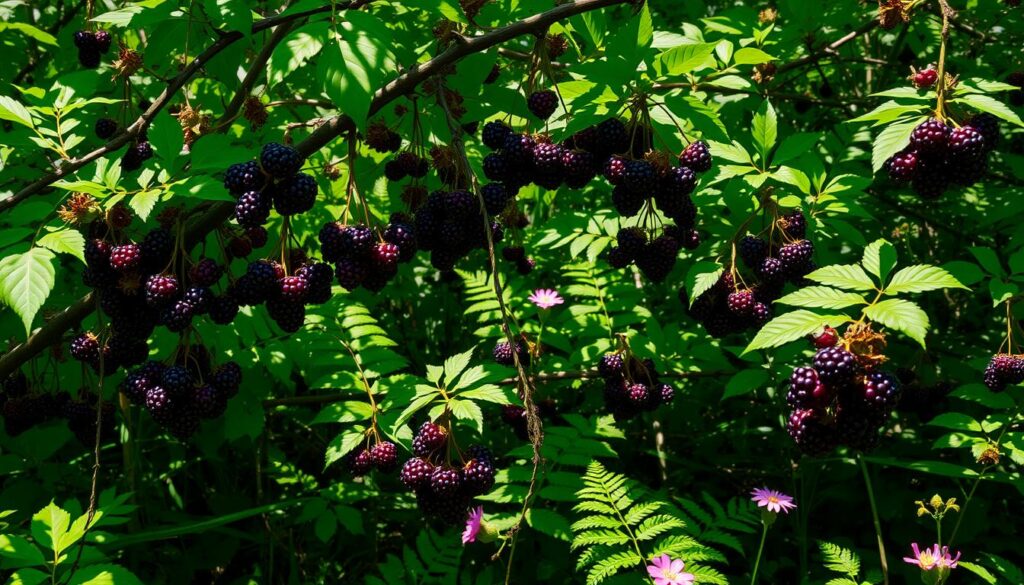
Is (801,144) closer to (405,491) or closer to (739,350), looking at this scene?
(739,350)

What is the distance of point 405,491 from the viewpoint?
4.97 m

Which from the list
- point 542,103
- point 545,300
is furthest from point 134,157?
point 545,300

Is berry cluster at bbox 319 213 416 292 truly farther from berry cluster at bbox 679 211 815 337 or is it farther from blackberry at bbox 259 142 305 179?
berry cluster at bbox 679 211 815 337

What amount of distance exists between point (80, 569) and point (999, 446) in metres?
3.78

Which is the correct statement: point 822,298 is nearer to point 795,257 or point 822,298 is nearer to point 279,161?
point 795,257

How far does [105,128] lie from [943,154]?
3465 mm

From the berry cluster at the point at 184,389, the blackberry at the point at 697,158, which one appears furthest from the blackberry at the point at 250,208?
the blackberry at the point at 697,158

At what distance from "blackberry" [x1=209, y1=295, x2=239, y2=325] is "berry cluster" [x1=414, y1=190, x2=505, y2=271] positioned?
2.01 feet

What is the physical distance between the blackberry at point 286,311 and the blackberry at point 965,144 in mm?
1943

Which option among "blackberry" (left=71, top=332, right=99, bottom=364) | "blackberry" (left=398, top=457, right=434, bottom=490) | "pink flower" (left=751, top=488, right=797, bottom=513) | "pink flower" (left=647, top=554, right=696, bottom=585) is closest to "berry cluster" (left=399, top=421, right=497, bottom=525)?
"blackberry" (left=398, top=457, right=434, bottom=490)

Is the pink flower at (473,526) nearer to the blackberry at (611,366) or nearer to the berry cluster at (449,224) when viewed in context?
the blackberry at (611,366)

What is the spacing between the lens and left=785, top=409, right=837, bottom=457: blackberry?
214 centimetres

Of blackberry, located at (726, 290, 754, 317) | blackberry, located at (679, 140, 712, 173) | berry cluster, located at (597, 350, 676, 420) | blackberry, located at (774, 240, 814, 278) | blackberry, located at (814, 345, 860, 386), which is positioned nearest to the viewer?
blackberry, located at (814, 345, 860, 386)

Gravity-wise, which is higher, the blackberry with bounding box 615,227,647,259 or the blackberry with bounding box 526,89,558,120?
the blackberry with bounding box 526,89,558,120
